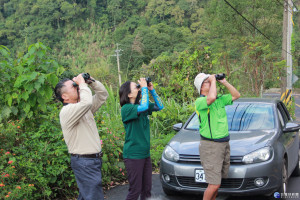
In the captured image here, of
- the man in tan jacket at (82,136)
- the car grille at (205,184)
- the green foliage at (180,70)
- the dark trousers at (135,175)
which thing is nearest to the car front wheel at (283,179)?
the car grille at (205,184)

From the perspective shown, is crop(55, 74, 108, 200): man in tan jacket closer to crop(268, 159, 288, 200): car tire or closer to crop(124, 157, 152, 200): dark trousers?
crop(124, 157, 152, 200): dark trousers

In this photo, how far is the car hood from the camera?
4.68 m

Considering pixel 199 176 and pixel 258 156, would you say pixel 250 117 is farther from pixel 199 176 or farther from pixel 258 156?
pixel 199 176

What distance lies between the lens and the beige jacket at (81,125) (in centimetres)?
335

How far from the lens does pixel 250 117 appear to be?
5676mm

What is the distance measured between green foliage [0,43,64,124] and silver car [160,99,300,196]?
199 cm

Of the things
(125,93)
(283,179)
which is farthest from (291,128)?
(125,93)

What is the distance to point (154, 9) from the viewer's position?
101250 mm

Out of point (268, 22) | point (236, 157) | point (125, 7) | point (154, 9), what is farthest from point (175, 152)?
point (125, 7)

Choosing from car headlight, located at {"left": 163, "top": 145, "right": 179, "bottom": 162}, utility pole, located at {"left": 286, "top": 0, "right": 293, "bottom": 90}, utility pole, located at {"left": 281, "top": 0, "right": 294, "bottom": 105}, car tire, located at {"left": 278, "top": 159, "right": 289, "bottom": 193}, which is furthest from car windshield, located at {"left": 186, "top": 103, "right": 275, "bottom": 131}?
utility pole, located at {"left": 286, "top": 0, "right": 293, "bottom": 90}

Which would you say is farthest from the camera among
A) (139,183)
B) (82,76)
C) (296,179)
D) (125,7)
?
(125,7)

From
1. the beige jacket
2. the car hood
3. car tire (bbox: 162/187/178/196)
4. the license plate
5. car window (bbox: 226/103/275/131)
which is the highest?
the beige jacket

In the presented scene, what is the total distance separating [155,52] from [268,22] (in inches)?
1008

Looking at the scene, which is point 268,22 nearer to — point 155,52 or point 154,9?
point 155,52
